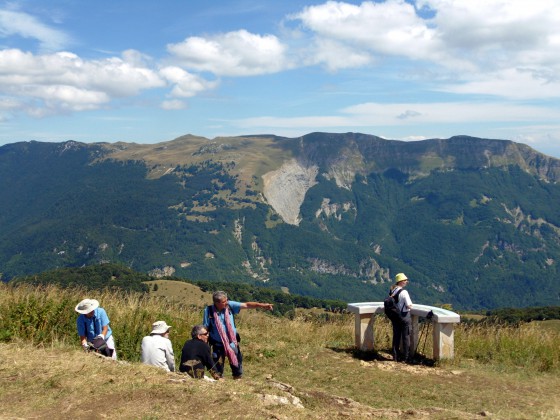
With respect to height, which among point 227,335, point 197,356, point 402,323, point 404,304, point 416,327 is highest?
point 227,335

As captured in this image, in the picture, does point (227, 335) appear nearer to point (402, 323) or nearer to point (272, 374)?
point (272, 374)

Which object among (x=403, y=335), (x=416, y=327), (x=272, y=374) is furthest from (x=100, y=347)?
(x=416, y=327)

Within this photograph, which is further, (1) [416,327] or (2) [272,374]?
(1) [416,327]

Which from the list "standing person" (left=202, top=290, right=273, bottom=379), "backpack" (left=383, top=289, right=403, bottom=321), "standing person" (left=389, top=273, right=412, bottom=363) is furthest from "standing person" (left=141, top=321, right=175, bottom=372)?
"standing person" (left=389, top=273, right=412, bottom=363)

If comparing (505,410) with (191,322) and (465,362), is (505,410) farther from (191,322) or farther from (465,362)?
(191,322)

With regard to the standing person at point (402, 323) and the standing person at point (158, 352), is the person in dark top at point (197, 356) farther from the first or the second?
the standing person at point (402, 323)

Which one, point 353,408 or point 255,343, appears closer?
point 353,408

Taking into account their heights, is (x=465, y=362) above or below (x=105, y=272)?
above

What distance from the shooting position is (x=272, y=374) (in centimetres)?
1140

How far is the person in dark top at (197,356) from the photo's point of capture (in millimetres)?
8961

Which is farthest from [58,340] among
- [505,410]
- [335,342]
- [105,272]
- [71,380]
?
[105,272]

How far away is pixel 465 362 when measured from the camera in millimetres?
12906

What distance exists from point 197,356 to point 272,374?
2.82 meters

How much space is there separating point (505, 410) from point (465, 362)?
3.98m
